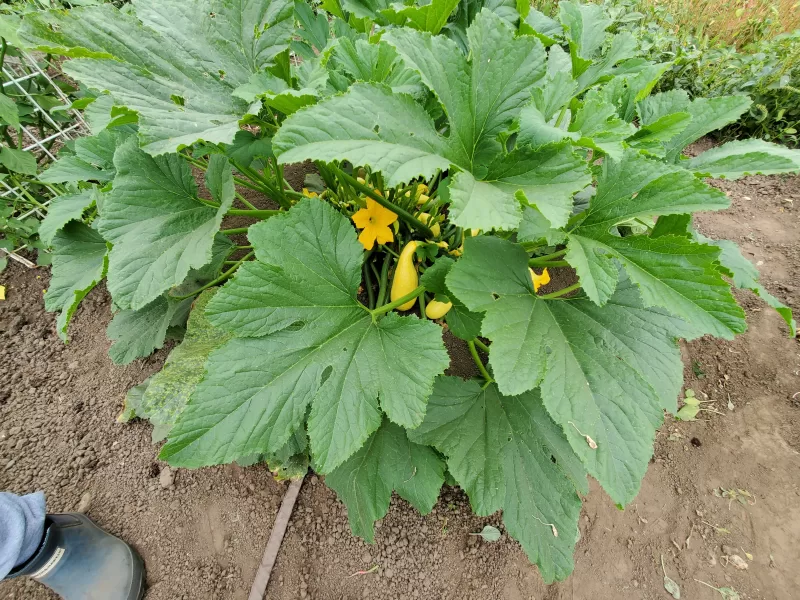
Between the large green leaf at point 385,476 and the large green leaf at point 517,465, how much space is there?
106 millimetres

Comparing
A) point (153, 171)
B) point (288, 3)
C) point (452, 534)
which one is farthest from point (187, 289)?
point (452, 534)

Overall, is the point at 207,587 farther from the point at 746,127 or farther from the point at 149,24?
the point at 746,127

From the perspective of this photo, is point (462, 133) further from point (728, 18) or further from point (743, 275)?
point (728, 18)

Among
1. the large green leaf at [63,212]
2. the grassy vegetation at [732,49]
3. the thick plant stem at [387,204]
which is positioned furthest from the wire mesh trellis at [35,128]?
the grassy vegetation at [732,49]

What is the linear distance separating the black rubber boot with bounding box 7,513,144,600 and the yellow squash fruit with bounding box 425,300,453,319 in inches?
56.4

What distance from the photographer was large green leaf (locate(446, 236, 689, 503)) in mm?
1091

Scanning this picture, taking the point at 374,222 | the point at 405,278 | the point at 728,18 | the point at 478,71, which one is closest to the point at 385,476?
the point at 405,278

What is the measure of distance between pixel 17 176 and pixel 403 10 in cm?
211

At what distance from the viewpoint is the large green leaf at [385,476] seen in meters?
1.44

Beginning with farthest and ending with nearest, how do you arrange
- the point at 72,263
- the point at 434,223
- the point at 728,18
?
the point at 728,18, the point at 434,223, the point at 72,263

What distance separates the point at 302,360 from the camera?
4.01 ft

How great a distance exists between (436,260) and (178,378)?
965mm

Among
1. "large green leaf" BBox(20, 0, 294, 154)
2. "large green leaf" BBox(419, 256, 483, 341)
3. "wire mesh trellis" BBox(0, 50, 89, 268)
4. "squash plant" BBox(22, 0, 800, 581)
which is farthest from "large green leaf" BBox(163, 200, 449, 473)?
"wire mesh trellis" BBox(0, 50, 89, 268)

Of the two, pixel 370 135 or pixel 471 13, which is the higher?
pixel 471 13
